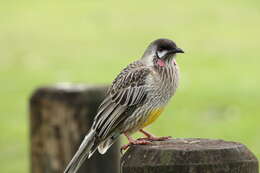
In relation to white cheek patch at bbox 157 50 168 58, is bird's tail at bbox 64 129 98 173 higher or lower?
lower

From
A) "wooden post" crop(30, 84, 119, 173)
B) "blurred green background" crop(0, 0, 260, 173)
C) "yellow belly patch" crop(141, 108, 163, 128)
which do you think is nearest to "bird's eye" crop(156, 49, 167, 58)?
"yellow belly patch" crop(141, 108, 163, 128)

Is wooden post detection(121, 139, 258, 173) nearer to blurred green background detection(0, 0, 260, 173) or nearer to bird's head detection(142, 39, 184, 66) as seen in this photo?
bird's head detection(142, 39, 184, 66)

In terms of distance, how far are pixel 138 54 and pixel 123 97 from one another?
573 inches

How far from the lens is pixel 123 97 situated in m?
7.59

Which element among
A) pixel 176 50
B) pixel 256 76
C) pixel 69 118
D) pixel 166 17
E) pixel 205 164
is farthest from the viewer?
pixel 166 17

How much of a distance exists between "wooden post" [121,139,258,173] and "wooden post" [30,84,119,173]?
3171mm

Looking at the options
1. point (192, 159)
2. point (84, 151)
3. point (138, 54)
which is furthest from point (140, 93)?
point (138, 54)

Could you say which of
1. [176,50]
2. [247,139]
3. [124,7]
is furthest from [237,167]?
[124,7]

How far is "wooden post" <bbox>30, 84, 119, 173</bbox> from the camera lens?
8633 millimetres

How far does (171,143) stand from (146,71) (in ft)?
7.15

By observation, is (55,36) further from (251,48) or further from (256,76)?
(256,76)

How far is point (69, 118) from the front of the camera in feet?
28.5

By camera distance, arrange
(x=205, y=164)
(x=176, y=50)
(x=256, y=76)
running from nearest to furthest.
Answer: (x=205, y=164) < (x=176, y=50) < (x=256, y=76)

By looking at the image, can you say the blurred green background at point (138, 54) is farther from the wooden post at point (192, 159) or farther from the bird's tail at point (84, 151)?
the wooden post at point (192, 159)
